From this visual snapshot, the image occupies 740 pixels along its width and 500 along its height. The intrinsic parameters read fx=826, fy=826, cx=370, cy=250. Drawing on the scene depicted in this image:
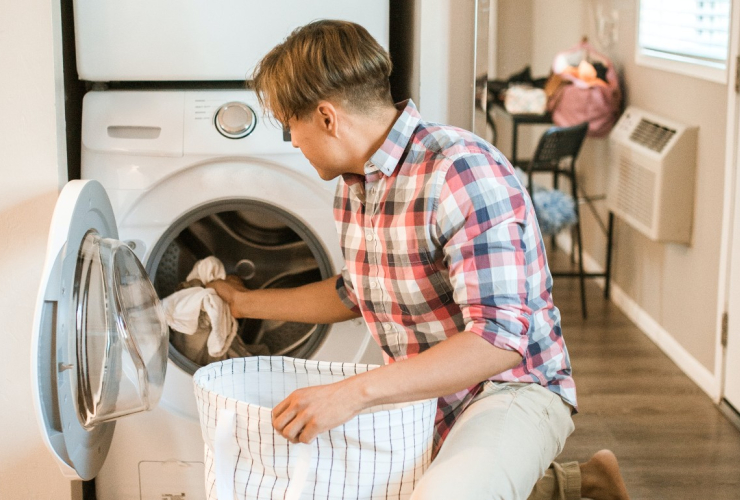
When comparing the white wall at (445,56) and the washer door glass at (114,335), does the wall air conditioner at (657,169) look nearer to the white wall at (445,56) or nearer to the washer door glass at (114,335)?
the white wall at (445,56)

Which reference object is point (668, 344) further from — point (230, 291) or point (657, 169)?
point (230, 291)

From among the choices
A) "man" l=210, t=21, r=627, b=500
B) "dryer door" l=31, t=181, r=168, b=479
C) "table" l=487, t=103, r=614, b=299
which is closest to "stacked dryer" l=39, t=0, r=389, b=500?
"dryer door" l=31, t=181, r=168, b=479

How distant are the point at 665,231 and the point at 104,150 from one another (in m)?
1.85

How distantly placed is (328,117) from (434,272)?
0.31 metres

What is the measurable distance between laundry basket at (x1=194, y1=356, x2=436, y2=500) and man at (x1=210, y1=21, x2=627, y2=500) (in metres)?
0.03

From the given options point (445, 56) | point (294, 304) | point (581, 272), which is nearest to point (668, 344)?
point (581, 272)

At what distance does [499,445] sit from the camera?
1311mm

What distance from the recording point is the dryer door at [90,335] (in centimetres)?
126

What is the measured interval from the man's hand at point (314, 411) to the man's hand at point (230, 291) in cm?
53

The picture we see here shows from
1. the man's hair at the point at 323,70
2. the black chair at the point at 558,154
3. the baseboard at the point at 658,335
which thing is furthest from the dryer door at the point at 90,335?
the baseboard at the point at 658,335

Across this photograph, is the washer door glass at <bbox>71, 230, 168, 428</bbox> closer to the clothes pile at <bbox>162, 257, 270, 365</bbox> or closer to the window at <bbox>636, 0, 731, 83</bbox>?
the clothes pile at <bbox>162, 257, 270, 365</bbox>

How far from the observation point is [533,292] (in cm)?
139

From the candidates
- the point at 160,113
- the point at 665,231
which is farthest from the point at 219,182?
the point at 665,231

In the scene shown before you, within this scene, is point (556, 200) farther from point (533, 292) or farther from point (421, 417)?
point (421, 417)
